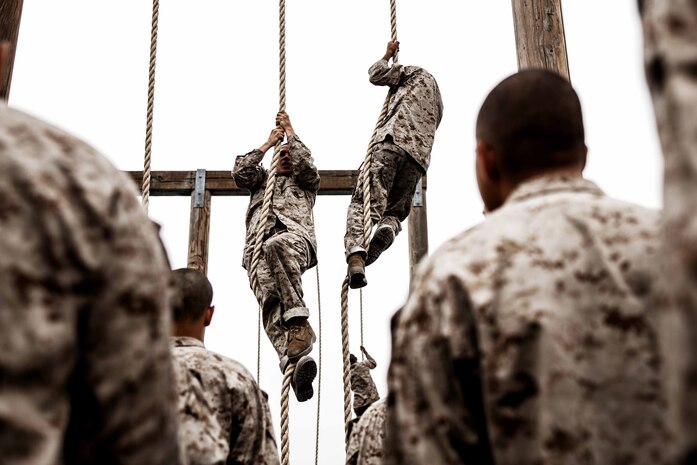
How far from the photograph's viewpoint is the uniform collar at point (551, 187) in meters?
1.44

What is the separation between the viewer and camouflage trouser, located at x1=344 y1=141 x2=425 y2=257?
4590 mm

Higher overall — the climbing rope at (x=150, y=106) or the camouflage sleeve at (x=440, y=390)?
the climbing rope at (x=150, y=106)

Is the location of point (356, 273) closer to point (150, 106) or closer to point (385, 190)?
point (385, 190)

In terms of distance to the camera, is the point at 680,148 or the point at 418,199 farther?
the point at 418,199

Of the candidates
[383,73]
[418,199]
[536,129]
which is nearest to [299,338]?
[383,73]

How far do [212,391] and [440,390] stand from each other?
38.1 inches

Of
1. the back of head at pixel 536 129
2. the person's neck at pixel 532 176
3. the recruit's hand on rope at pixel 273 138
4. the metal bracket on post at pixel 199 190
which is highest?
the metal bracket on post at pixel 199 190

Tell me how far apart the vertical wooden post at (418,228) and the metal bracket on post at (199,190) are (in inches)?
65.1

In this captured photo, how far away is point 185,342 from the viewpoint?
224 centimetres

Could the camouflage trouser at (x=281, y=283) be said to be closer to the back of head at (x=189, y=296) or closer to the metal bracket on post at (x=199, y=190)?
the back of head at (x=189, y=296)

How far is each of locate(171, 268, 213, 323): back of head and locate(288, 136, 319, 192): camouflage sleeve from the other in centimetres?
240

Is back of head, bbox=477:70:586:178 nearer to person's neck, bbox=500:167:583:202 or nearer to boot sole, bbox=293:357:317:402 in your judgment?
person's neck, bbox=500:167:583:202

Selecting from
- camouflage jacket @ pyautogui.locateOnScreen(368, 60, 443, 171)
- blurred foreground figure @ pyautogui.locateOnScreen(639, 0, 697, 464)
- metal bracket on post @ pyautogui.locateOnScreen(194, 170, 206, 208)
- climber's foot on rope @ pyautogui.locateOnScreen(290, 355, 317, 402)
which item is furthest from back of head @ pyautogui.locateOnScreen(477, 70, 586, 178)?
metal bracket on post @ pyautogui.locateOnScreen(194, 170, 206, 208)

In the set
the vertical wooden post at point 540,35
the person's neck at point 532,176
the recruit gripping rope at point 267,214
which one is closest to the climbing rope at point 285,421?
the recruit gripping rope at point 267,214
